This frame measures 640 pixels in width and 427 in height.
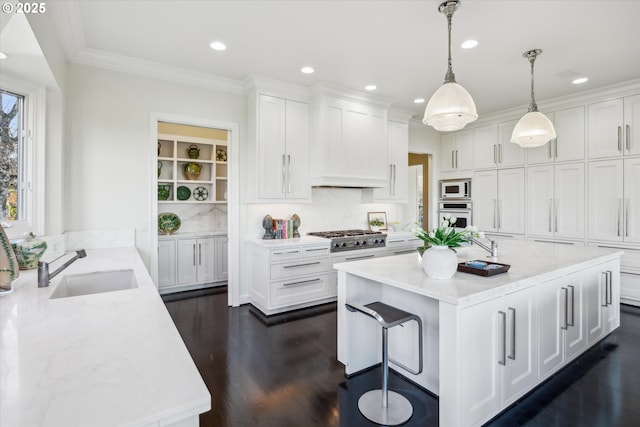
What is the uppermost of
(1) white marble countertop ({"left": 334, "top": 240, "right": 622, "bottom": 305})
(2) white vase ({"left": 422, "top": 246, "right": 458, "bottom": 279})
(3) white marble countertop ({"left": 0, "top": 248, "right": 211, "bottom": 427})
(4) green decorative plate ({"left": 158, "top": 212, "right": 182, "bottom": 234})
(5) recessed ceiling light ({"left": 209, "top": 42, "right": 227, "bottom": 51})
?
(5) recessed ceiling light ({"left": 209, "top": 42, "right": 227, "bottom": 51})

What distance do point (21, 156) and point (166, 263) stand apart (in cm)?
228

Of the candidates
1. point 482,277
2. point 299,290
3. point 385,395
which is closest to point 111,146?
point 299,290

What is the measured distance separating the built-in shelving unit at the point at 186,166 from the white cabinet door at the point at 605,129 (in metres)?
5.15

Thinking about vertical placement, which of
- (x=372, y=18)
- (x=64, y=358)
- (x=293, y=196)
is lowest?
(x=64, y=358)

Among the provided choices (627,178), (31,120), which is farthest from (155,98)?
(627,178)

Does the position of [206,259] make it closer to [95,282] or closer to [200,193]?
[200,193]

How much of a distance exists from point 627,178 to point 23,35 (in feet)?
19.1

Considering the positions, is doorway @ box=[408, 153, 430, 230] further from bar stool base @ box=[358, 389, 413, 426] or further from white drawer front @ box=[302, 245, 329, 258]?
bar stool base @ box=[358, 389, 413, 426]

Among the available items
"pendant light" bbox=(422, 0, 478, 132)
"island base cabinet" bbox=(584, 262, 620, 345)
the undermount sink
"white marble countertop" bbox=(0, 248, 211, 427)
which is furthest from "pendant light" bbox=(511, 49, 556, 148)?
the undermount sink

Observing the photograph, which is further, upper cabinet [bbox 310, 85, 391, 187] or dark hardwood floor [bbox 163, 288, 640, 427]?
upper cabinet [bbox 310, 85, 391, 187]

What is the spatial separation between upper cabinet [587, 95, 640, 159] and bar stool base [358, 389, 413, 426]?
4171mm

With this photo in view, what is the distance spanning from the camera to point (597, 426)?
1.89 meters

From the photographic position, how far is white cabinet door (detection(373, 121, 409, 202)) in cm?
505

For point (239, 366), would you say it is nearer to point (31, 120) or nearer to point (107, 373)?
point (107, 373)
